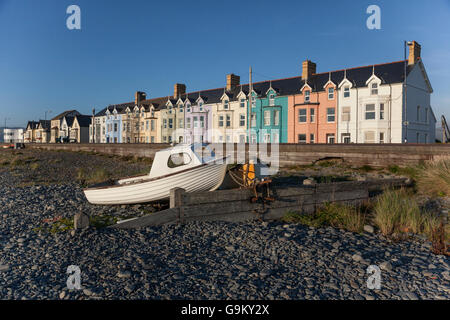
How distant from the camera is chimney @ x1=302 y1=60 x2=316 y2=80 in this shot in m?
38.3

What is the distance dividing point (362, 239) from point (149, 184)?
5.65m

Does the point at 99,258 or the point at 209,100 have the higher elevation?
the point at 209,100

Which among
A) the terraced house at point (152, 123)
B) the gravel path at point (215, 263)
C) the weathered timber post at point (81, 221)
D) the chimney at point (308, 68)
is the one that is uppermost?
the chimney at point (308, 68)

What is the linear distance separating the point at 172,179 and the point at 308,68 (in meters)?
33.8

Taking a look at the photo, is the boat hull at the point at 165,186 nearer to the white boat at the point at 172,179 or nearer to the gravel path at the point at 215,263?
the white boat at the point at 172,179

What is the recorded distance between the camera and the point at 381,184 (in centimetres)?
1112

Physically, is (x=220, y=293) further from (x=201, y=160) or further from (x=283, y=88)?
(x=283, y=88)

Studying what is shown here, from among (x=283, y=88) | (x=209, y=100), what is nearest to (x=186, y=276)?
(x=283, y=88)

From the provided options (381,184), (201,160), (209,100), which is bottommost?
(381,184)

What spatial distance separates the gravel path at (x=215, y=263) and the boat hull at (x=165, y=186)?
1.49 meters

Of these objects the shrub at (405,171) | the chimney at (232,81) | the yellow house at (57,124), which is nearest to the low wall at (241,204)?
the shrub at (405,171)

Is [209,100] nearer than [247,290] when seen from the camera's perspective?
No

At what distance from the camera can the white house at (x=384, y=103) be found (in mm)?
31484

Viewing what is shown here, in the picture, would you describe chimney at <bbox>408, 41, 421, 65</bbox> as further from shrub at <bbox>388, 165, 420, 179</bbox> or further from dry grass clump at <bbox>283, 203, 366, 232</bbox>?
dry grass clump at <bbox>283, 203, 366, 232</bbox>
